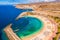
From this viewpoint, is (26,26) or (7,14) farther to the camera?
(7,14)

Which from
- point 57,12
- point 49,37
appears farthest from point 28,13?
point 49,37

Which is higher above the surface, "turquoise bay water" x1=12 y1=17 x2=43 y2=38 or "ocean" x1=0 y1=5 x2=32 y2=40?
"ocean" x1=0 y1=5 x2=32 y2=40

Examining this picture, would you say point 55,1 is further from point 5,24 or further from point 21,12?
point 5,24

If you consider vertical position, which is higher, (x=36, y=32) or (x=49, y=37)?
(x=36, y=32)

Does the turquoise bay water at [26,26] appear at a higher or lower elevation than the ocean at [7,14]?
lower

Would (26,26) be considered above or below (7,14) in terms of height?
below

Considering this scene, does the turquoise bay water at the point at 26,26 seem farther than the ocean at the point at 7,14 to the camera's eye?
No

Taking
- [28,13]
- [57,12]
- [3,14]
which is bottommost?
[57,12]

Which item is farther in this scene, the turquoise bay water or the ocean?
the ocean
